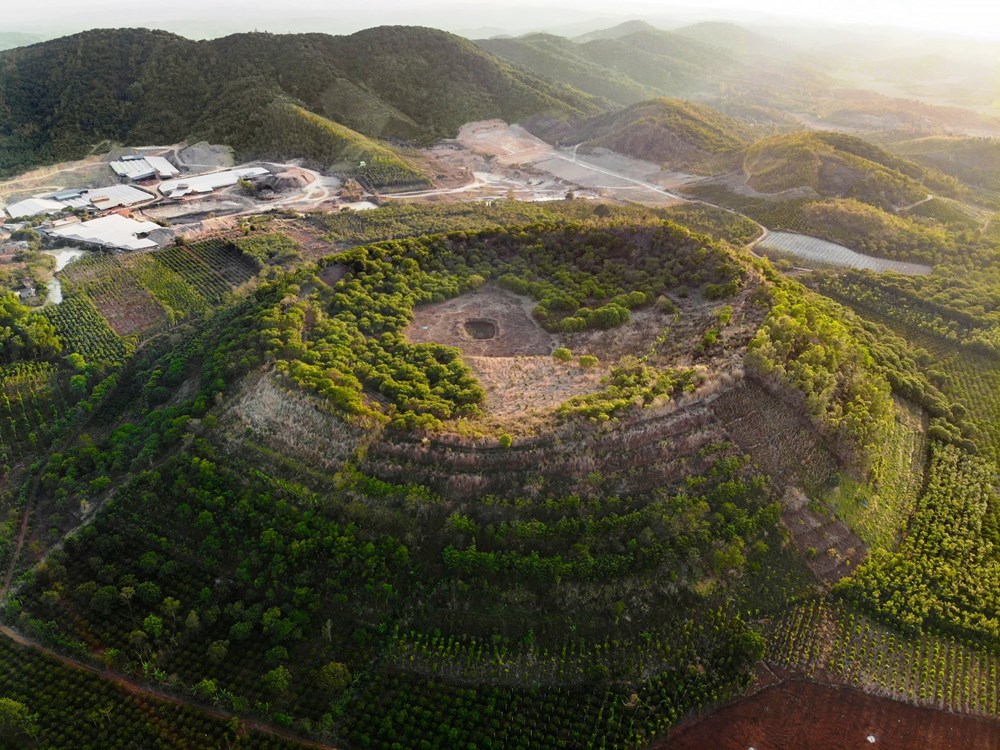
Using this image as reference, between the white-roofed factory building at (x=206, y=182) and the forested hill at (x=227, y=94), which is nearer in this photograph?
the white-roofed factory building at (x=206, y=182)

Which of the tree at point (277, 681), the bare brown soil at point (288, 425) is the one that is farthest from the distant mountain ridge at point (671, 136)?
the tree at point (277, 681)

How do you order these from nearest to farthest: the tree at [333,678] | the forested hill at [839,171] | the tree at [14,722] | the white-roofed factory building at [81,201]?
the tree at [14,722], the tree at [333,678], the white-roofed factory building at [81,201], the forested hill at [839,171]

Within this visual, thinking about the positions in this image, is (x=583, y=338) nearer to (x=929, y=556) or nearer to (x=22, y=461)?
(x=929, y=556)

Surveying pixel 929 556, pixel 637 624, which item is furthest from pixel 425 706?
pixel 929 556

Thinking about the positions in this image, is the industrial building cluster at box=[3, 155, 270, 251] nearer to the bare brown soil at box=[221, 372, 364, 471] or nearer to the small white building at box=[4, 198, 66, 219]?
the small white building at box=[4, 198, 66, 219]

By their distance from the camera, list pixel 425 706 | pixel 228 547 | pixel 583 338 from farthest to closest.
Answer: pixel 583 338
pixel 228 547
pixel 425 706

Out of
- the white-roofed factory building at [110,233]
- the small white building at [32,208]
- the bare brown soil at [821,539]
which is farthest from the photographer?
the small white building at [32,208]

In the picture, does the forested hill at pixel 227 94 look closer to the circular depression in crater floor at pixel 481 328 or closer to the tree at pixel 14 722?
the circular depression in crater floor at pixel 481 328
